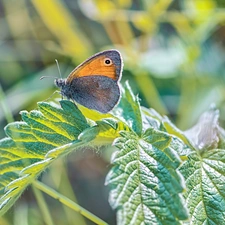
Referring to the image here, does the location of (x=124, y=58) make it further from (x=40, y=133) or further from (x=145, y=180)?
(x=145, y=180)

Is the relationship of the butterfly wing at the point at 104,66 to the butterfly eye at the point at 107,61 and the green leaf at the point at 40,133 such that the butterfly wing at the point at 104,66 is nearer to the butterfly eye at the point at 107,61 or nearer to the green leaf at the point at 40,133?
the butterfly eye at the point at 107,61

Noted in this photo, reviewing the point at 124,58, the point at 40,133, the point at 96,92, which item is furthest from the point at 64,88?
the point at 124,58

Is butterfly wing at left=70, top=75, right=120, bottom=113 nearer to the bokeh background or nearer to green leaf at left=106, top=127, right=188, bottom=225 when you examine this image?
green leaf at left=106, top=127, right=188, bottom=225

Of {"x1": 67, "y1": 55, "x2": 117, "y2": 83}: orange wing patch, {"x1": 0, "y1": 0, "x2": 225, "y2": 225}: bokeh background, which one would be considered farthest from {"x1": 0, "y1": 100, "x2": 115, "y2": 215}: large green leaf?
{"x1": 0, "y1": 0, "x2": 225, "y2": 225}: bokeh background

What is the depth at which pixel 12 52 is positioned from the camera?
2.62 meters

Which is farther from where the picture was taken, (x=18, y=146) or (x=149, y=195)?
(x=18, y=146)

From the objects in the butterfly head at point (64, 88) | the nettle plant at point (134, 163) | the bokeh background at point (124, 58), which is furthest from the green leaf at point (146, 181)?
the bokeh background at point (124, 58)

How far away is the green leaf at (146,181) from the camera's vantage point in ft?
2.82

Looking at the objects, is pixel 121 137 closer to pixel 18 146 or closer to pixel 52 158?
pixel 52 158

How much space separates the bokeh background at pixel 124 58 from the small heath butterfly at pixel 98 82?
0.83 meters

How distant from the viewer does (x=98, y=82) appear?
122 cm

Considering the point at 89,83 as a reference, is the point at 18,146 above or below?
below

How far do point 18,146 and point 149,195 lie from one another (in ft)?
1.12

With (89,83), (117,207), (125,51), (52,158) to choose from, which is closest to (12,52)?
(125,51)
